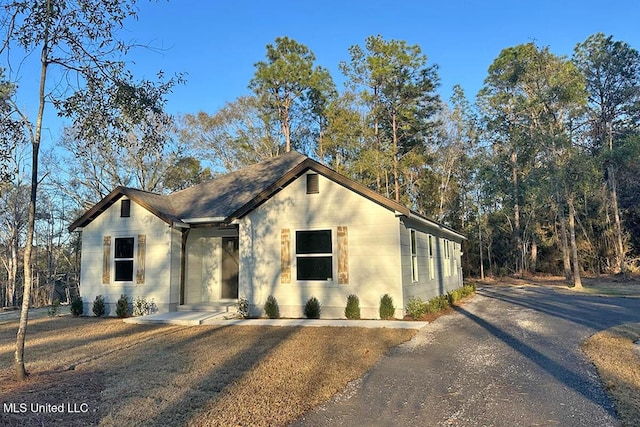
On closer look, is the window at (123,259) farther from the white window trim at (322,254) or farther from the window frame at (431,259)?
the window frame at (431,259)

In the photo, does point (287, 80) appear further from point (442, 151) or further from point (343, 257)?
point (343, 257)

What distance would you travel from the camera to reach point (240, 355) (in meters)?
6.70

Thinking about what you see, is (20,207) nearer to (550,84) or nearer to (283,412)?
(283,412)

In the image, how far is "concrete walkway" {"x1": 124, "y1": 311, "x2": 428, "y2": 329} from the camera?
31.4 feet

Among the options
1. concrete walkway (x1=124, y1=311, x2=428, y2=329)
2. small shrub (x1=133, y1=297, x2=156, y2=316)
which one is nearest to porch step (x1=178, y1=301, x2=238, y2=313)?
concrete walkway (x1=124, y1=311, x2=428, y2=329)

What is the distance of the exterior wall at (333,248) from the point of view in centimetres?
1058

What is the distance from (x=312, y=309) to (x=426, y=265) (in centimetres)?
453

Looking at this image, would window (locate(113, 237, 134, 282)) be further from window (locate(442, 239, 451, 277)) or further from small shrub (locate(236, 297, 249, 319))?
window (locate(442, 239, 451, 277))

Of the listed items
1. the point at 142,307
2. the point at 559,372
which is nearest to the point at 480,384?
the point at 559,372

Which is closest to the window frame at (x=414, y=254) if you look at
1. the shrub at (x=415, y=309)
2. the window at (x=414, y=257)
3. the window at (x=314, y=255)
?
the window at (x=414, y=257)

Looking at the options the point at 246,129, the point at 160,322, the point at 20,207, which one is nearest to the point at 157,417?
the point at 160,322

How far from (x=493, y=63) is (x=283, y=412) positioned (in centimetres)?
3462

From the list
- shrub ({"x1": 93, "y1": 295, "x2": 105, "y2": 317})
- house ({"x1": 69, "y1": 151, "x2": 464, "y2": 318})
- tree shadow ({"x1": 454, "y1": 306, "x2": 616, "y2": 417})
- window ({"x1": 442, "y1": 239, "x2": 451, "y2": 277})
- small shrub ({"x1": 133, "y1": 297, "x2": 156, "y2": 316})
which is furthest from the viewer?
window ({"x1": 442, "y1": 239, "x2": 451, "y2": 277})

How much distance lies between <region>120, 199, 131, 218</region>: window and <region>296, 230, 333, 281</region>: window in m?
5.66
